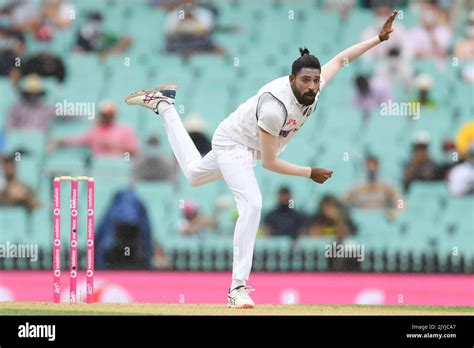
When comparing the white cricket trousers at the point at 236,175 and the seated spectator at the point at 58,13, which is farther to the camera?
the seated spectator at the point at 58,13

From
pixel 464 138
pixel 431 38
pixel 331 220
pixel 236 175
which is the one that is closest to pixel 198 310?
pixel 236 175

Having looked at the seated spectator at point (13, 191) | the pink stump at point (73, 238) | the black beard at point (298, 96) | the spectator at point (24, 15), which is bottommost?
the pink stump at point (73, 238)

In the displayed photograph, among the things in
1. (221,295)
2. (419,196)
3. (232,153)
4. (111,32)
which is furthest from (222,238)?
(232,153)

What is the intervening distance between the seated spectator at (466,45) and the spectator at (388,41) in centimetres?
65

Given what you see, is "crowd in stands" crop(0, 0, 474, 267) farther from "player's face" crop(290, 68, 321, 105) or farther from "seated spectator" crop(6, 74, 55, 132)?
"player's face" crop(290, 68, 321, 105)

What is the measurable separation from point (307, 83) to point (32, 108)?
8.19 m

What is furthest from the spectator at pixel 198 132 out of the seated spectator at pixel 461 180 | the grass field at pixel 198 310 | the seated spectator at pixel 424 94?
the grass field at pixel 198 310

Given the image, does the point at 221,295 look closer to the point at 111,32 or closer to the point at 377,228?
the point at 377,228

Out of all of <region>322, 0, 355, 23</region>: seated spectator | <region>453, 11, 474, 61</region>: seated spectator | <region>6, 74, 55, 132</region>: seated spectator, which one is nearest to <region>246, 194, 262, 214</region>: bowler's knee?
<region>6, 74, 55, 132</region>: seated spectator

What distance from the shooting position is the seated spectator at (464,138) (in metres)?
15.4

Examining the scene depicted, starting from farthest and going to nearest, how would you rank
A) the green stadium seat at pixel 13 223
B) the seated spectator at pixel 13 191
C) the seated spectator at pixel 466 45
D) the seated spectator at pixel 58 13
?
the seated spectator at pixel 58 13 < the seated spectator at pixel 466 45 < the seated spectator at pixel 13 191 < the green stadium seat at pixel 13 223

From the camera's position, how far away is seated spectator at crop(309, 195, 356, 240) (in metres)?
14.4

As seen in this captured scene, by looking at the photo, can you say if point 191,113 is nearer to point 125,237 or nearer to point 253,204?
point 125,237

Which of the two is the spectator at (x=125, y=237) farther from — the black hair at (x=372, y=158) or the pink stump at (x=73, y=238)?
the pink stump at (x=73, y=238)
